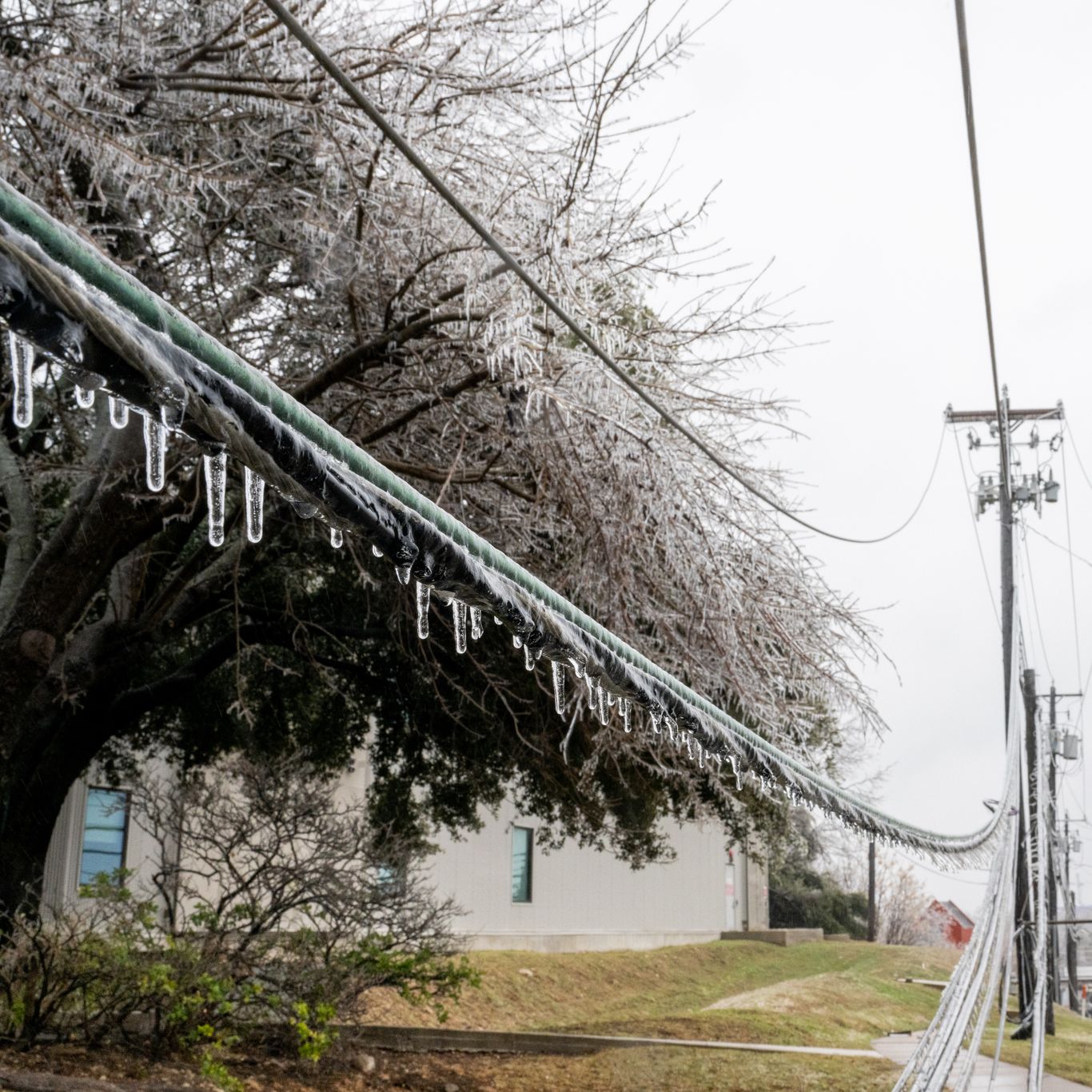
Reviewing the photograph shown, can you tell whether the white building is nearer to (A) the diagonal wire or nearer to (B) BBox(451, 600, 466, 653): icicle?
(A) the diagonal wire

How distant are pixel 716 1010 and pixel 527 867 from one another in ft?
25.9

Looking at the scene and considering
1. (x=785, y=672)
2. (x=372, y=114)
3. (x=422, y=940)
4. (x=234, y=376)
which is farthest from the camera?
(x=422, y=940)

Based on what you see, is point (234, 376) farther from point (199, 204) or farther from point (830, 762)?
point (830, 762)

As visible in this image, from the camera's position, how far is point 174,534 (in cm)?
1062

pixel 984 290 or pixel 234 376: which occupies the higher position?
pixel 984 290

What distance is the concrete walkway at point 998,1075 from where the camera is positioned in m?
9.94

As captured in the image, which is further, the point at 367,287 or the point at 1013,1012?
the point at 1013,1012

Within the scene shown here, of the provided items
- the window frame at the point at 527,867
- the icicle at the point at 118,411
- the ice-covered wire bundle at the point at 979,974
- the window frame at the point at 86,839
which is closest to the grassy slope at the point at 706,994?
the window frame at the point at 527,867

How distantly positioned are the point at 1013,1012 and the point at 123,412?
2095cm

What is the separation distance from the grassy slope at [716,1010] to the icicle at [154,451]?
8.93 metres

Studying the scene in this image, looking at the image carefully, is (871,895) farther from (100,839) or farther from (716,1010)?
(100,839)

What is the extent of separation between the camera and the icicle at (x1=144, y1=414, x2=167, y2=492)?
183 cm

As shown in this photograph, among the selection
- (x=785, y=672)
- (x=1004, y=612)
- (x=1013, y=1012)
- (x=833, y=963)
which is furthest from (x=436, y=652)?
(x=833, y=963)

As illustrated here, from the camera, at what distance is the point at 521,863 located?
2272 cm
